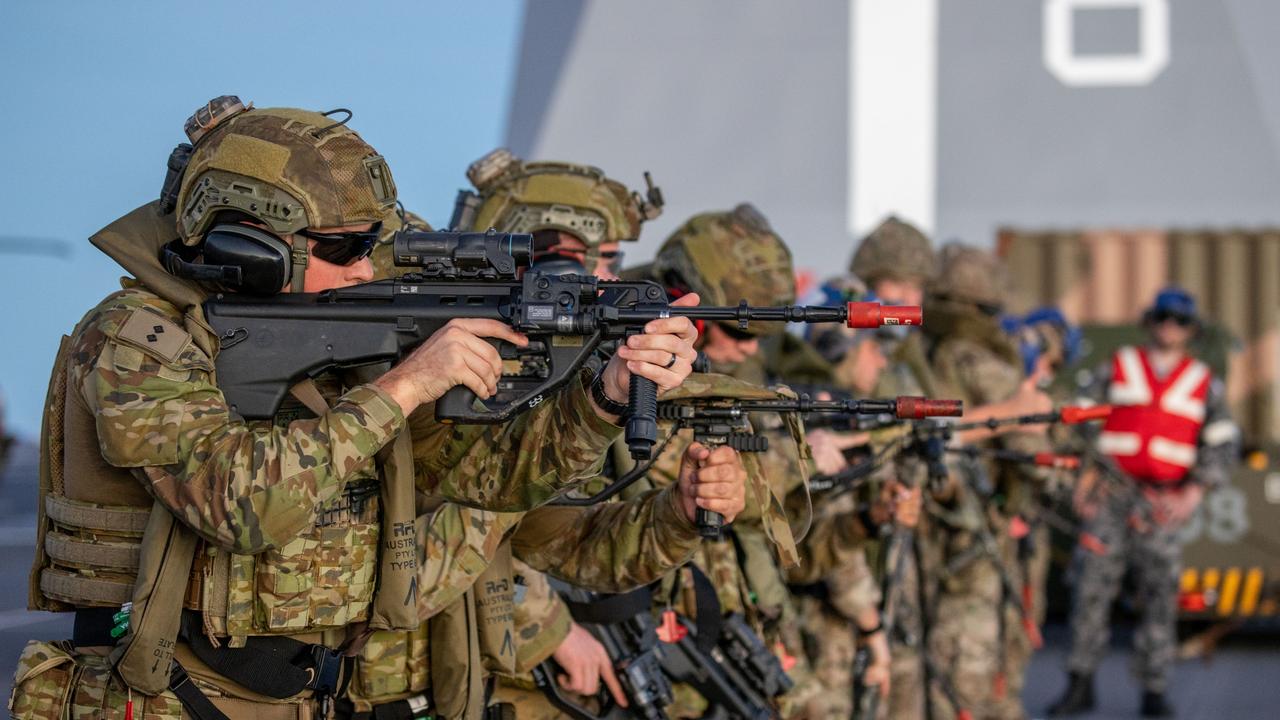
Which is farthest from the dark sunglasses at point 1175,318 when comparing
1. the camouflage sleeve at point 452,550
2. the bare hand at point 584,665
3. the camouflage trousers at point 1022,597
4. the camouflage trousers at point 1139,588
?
the camouflage sleeve at point 452,550

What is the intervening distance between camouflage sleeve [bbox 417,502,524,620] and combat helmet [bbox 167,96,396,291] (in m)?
0.82

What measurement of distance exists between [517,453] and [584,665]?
115 cm

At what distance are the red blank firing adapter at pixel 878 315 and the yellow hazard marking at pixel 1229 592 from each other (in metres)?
9.27

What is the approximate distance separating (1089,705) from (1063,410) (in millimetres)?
5382

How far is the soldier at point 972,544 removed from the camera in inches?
334

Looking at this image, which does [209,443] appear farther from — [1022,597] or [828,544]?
[1022,597]

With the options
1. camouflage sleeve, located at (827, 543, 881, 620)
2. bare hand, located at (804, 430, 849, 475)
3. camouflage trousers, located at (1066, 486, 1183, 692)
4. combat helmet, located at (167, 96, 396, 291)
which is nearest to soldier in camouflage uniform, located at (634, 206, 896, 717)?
bare hand, located at (804, 430, 849, 475)

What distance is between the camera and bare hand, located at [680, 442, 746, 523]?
13.0ft

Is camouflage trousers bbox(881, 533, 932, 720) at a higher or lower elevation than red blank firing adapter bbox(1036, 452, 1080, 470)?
lower

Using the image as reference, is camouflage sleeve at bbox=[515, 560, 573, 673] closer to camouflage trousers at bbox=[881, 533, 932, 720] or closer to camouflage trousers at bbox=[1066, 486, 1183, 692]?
camouflage trousers at bbox=[881, 533, 932, 720]

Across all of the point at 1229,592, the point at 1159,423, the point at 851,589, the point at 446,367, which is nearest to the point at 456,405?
the point at 446,367

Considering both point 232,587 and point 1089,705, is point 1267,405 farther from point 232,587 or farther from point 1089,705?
point 232,587

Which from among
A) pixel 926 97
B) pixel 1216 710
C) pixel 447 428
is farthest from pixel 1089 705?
pixel 926 97

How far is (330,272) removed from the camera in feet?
11.8
